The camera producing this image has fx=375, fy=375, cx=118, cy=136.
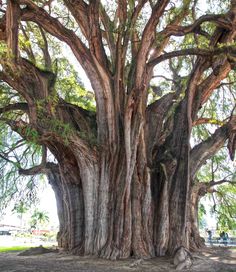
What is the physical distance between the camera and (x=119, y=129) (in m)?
7.85

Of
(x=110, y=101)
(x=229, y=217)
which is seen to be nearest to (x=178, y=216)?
(x=110, y=101)

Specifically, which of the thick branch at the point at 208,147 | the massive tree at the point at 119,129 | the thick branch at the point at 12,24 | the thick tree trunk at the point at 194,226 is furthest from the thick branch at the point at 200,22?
the thick tree trunk at the point at 194,226

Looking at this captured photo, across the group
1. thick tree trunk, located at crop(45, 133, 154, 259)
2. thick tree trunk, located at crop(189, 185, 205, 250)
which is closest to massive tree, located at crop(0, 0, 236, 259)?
thick tree trunk, located at crop(45, 133, 154, 259)

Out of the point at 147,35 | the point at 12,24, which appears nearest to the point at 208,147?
the point at 147,35

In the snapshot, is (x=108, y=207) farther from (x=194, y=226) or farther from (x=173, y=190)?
(x=194, y=226)

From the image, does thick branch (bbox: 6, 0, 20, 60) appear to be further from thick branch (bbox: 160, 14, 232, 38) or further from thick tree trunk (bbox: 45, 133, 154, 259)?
thick branch (bbox: 160, 14, 232, 38)

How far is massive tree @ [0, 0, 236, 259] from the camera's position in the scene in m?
7.03

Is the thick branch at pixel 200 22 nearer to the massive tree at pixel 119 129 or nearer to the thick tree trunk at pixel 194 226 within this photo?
the massive tree at pixel 119 129

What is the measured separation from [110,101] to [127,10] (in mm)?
2094

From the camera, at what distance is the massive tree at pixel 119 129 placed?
7031mm

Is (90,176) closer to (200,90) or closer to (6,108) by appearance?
(6,108)

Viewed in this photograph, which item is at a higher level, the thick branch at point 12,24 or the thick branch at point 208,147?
the thick branch at point 12,24

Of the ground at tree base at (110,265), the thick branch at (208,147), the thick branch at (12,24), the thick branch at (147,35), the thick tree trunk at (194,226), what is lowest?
the ground at tree base at (110,265)

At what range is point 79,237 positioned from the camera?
318 inches
